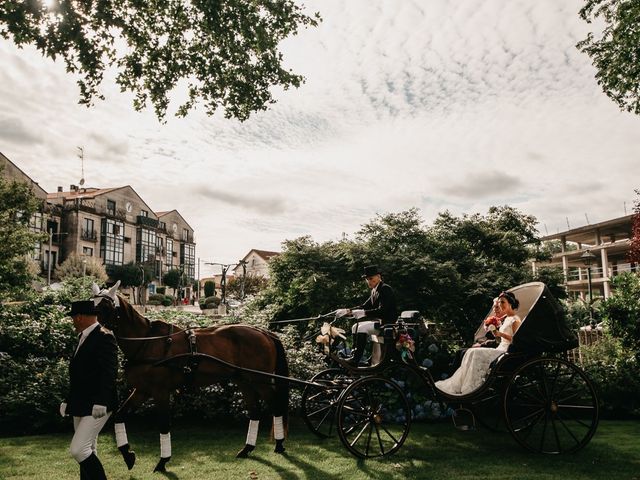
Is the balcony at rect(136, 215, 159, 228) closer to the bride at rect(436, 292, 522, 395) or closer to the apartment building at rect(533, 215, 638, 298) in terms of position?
the apartment building at rect(533, 215, 638, 298)

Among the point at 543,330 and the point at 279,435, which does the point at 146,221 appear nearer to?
the point at 279,435

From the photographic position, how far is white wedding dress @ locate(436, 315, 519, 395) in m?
7.23

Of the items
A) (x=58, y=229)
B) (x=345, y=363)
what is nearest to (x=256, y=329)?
(x=345, y=363)

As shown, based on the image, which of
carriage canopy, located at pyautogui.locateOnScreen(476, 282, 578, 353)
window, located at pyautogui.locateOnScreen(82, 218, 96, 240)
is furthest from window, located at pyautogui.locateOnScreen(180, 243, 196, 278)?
carriage canopy, located at pyautogui.locateOnScreen(476, 282, 578, 353)

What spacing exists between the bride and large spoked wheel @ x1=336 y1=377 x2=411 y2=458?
91cm

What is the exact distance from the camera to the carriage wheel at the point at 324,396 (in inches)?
300

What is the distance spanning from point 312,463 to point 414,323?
8.22 ft

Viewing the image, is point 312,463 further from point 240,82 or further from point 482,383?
point 240,82

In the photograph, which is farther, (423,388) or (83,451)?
(423,388)

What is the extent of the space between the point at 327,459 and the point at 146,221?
7458 cm

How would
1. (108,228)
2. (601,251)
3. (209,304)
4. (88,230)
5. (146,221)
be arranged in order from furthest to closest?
(146,221), (108,228), (88,230), (601,251), (209,304)

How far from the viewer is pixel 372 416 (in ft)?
23.2

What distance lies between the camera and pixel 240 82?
36.8 feet

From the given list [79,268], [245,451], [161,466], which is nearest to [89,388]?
[161,466]
